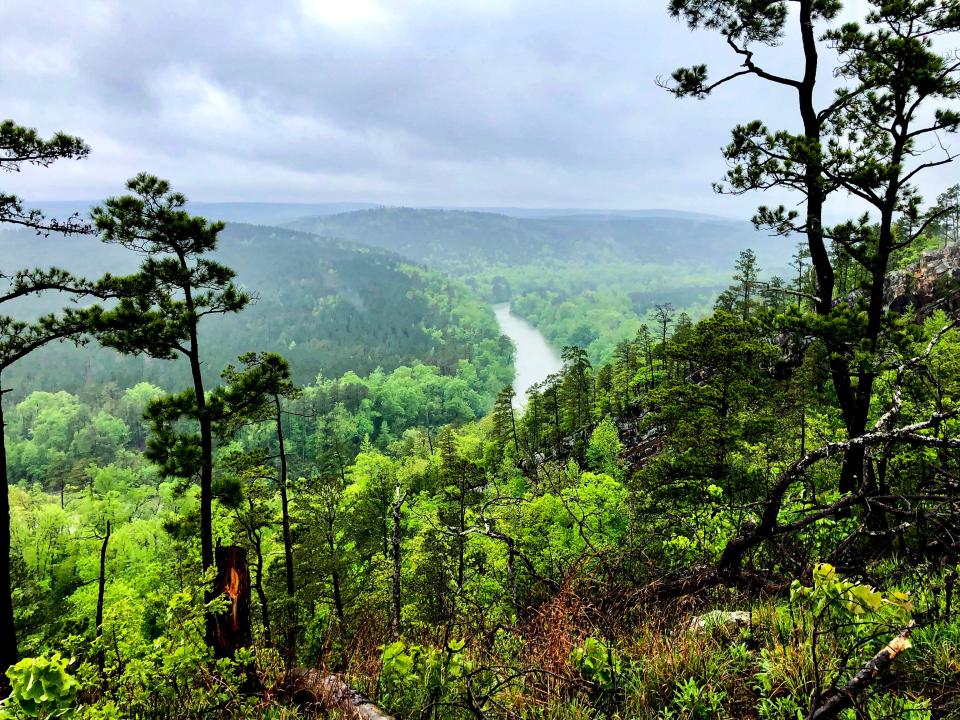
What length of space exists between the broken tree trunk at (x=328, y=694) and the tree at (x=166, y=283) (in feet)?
27.9

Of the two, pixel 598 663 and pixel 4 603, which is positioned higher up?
pixel 598 663

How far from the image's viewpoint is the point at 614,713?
362 cm

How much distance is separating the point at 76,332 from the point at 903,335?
15155mm

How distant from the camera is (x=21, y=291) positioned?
27.0 feet

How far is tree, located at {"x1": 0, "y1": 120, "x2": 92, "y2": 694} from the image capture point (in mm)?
7770

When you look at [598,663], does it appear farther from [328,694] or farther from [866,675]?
[328,694]

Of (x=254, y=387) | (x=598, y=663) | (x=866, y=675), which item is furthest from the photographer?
(x=254, y=387)

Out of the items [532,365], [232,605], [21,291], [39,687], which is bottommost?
[532,365]

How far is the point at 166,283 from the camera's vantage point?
1255cm

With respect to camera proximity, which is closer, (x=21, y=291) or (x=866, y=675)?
(x=866, y=675)

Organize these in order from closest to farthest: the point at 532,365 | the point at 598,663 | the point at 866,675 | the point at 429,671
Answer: the point at 866,675
the point at 598,663
the point at 429,671
the point at 532,365

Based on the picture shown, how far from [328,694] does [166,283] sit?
38.3 feet

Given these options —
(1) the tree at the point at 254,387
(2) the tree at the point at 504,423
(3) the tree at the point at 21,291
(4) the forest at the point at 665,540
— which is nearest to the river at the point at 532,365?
(2) the tree at the point at 504,423

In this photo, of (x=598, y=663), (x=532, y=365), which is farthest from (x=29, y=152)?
(x=532, y=365)
